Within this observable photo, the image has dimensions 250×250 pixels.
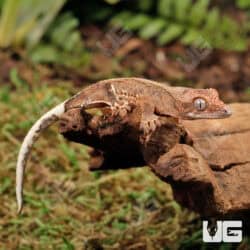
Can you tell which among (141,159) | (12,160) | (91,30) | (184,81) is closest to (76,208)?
(12,160)

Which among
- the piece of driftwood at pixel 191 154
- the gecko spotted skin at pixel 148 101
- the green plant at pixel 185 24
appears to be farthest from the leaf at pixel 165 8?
the gecko spotted skin at pixel 148 101

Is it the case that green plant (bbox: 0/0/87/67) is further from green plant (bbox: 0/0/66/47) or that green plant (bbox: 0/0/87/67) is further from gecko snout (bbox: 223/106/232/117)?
gecko snout (bbox: 223/106/232/117)

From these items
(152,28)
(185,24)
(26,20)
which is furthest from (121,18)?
(26,20)

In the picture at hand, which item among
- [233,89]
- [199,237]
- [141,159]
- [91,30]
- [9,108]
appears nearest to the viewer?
[141,159]

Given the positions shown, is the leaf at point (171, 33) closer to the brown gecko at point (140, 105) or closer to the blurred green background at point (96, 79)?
the blurred green background at point (96, 79)

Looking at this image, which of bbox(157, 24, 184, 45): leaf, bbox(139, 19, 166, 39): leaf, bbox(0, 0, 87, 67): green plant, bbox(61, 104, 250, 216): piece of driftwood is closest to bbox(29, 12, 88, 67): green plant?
bbox(0, 0, 87, 67): green plant

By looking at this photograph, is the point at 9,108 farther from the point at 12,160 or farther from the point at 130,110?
the point at 130,110
